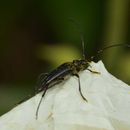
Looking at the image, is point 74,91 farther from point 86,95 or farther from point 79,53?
point 79,53

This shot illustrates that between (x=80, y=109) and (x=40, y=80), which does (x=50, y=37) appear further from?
(x=80, y=109)

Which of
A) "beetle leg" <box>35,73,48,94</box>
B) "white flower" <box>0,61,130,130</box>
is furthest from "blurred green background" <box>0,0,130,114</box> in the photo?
"white flower" <box>0,61,130,130</box>

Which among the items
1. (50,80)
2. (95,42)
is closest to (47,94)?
(50,80)

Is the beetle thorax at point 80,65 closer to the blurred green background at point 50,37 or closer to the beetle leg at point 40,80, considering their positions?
the beetle leg at point 40,80

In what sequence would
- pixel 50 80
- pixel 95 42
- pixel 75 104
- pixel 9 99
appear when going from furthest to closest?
1. pixel 95 42
2. pixel 9 99
3. pixel 50 80
4. pixel 75 104

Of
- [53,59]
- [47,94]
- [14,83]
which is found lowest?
[14,83]
